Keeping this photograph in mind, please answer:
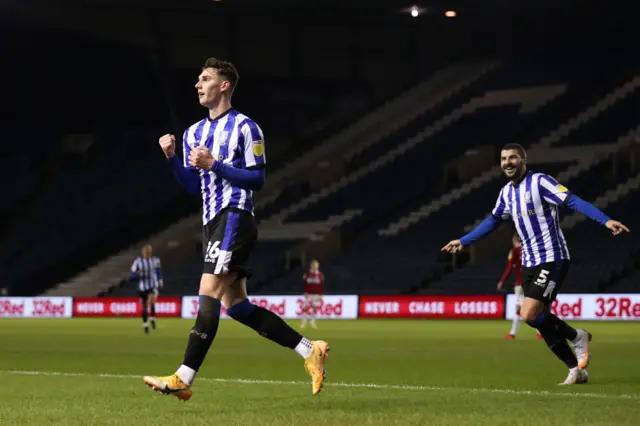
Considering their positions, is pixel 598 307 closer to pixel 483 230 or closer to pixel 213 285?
pixel 483 230

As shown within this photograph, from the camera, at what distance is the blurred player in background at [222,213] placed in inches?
347

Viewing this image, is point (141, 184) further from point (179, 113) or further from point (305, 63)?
point (305, 63)

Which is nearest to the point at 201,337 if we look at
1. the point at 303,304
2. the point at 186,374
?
the point at 186,374

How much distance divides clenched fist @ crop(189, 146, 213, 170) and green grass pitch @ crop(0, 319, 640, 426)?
1853mm

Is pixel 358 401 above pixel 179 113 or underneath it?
underneath

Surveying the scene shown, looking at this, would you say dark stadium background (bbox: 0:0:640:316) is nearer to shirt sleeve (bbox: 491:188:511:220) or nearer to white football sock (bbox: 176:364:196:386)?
shirt sleeve (bbox: 491:188:511:220)

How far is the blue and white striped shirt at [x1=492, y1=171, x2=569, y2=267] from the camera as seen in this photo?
12.1 m

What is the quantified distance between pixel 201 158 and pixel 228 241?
68cm

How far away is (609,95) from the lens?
2124 inches

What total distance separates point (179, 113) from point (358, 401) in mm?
46327

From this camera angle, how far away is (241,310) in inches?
367

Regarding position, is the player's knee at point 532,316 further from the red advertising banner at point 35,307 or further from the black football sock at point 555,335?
the red advertising banner at point 35,307

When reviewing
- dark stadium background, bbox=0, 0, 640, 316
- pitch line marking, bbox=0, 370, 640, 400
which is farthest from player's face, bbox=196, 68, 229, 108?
dark stadium background, bbox=0, 0, 640, 316

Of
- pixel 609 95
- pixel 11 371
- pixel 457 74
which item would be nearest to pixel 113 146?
pixel 457 74
